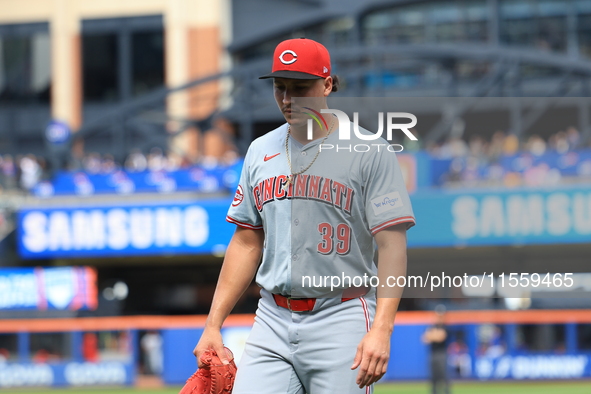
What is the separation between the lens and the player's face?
2.99 m

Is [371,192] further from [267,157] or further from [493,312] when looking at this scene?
[493,312]

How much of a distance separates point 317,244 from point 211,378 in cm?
63

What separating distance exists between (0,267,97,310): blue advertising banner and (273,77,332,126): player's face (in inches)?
531

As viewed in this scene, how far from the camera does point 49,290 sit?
52.8 ft

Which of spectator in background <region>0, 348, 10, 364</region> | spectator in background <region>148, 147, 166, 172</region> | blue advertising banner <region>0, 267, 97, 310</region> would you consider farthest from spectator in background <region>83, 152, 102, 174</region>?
spectator in background <region>0, 348, 10, 364</region>

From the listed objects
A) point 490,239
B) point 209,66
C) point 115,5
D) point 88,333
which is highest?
point 115,5

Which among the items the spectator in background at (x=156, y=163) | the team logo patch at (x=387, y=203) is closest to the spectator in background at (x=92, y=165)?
the spectator in background at (x=156, y=163)

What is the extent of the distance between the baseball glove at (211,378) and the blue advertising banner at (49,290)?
13.2 m

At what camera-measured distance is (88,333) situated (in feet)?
48.1

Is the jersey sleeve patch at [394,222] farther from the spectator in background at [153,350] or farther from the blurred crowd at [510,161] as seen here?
the spectator in background at [153,350]

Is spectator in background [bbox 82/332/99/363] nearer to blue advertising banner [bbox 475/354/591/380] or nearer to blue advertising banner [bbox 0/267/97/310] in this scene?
blue advertising banner [bbox 0/267/97/310]

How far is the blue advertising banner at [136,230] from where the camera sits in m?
18.4

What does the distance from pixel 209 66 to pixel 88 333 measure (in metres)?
16.7

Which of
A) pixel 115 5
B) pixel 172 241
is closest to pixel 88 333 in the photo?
pixel 172 241
